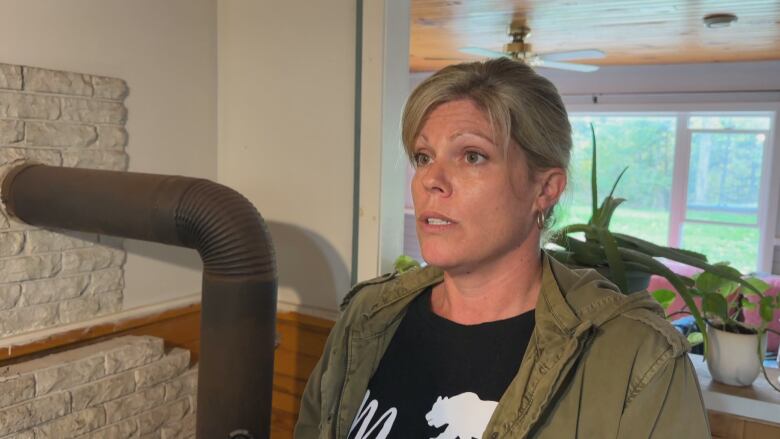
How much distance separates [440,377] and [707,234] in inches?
244

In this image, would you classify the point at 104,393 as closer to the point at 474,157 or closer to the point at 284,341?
the point at 284,341

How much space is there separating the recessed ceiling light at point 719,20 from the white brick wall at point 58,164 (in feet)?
11.0

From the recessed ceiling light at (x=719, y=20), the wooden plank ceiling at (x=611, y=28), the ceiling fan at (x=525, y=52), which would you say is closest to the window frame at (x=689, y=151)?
the wooden plank ceiling at (x=611, y=28)

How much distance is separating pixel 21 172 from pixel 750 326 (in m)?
1.99

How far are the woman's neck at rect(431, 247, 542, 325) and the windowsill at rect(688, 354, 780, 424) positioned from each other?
592mm

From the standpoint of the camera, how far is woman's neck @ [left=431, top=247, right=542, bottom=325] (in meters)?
1.19

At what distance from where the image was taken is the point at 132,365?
7.00 ft

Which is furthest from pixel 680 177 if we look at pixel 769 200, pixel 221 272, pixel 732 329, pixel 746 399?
pixel 221 272

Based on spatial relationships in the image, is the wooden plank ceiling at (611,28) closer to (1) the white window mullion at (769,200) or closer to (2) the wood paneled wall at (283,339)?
(1) the white window mullion at (769,200)

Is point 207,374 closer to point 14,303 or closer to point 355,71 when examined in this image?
point 14,303

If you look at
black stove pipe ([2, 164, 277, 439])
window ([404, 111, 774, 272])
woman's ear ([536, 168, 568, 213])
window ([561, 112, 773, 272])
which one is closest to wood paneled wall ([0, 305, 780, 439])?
black stove pipe ([2, 164, 277, 439])

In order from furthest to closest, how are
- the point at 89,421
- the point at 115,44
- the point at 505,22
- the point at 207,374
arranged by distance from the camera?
the point at 505,22, the point at 115,44, the point at 89,421, the point at 207,374

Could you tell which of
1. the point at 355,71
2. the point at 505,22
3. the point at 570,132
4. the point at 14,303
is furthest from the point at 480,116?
the point at 505,22

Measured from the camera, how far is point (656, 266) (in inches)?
62.7
